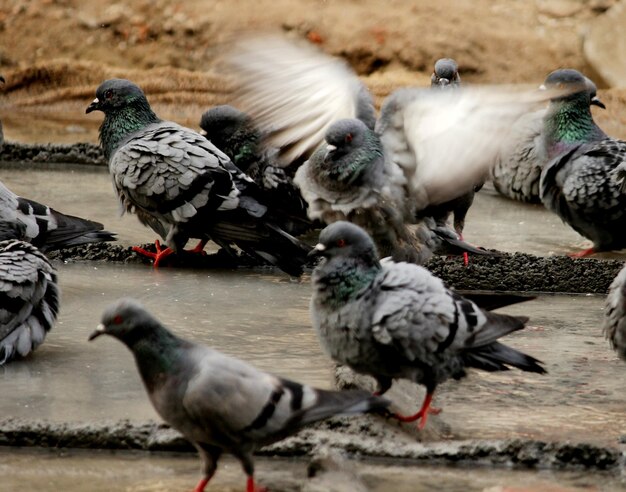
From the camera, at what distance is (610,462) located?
4.30 meters

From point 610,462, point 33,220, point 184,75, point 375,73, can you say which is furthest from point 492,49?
point 610,462

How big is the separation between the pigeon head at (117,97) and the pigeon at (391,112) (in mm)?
1163

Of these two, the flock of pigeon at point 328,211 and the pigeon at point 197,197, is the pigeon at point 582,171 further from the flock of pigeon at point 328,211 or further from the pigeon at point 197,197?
the pigeon at point 197,197

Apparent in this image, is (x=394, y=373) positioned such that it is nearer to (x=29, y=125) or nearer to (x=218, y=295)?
(x=218, y=295)

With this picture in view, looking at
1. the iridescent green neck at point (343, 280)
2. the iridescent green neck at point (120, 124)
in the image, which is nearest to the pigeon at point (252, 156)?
the iridescent green neck at point (120, 124)

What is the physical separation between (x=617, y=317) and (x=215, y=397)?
1.97 meters

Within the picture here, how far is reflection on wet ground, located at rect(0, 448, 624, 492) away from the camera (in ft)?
13.4

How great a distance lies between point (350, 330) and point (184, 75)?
9.26m

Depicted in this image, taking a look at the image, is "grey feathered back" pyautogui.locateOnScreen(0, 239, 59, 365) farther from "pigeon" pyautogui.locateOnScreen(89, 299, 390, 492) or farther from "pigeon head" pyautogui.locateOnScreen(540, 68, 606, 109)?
"pigeon head" pyautogui.locateOnScreen(540, 68, 606, 109)

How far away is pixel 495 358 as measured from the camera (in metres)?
4.74

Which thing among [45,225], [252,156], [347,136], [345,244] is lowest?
[45,225]

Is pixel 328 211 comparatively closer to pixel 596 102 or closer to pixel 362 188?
pixel 362 188

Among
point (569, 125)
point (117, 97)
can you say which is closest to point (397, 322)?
point (117, 97)

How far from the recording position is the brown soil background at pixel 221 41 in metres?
13.0
